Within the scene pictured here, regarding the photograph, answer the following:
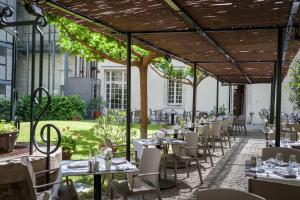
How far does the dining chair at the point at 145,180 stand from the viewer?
172 inches

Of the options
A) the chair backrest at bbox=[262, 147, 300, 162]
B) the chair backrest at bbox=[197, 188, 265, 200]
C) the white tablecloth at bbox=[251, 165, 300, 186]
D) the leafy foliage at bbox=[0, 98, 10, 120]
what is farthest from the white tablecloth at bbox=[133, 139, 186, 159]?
the leafy foliage at bbox=[0, 98, 10, 120]

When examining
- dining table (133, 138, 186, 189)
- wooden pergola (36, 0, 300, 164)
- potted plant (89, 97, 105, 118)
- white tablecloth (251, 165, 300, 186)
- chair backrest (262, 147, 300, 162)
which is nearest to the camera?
white tablecloth (251, 165, 300, 186)

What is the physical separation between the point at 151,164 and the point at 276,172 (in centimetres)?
152

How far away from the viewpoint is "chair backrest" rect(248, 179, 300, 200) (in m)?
2.98

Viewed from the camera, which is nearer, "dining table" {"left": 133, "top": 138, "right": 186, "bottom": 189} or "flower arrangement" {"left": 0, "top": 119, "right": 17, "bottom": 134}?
"flower arrangement" {"left": 0, "top": 119, "right": 17, "bottom": 134}

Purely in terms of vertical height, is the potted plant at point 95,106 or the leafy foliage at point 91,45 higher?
the leafy foliage at point 91,45

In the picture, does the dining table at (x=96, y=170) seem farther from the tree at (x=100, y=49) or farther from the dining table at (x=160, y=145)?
the tree at (x=100, y=49)

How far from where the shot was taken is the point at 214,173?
7277 mm

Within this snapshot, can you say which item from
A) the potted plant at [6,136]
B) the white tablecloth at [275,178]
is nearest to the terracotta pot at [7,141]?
the potted plant at [6,136]

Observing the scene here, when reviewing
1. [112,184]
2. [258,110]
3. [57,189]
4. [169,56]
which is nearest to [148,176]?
[112,184]

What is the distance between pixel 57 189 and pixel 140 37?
308cm

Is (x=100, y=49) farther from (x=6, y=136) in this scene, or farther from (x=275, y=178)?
(x=275, y=178)

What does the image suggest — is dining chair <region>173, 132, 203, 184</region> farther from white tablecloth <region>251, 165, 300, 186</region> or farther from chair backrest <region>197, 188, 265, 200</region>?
chair backrest <region>197, 188, 265, 200</region>

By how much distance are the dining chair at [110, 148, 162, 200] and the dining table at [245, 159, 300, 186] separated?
110 cm
